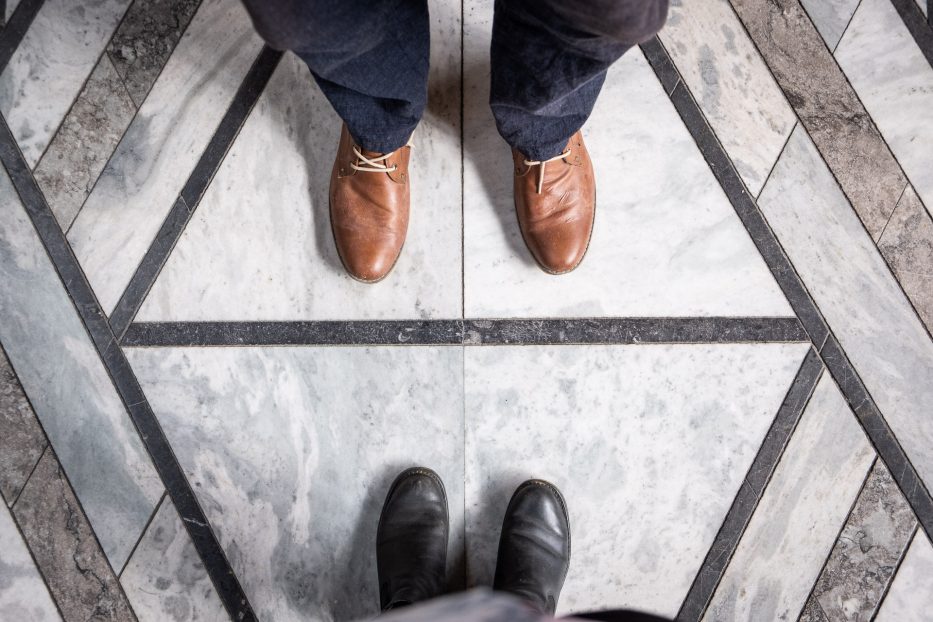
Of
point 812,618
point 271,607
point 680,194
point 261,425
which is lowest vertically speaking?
point 812,618

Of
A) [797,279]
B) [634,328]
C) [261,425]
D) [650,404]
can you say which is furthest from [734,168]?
[261,425]

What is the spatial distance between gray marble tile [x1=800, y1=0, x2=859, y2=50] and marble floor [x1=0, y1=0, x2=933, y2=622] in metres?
0.26

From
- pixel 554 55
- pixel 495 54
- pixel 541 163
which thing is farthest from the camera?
pixel 541 163

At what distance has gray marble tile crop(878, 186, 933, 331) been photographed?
1100mm

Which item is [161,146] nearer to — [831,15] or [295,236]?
[295,236]

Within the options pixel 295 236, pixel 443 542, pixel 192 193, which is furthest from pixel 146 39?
pixel 443 542

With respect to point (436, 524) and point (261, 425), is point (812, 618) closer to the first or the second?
point (436, 524)

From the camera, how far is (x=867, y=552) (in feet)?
3.50

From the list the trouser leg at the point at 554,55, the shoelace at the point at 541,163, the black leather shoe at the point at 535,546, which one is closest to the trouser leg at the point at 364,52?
the trouser leg at the point at 554,55

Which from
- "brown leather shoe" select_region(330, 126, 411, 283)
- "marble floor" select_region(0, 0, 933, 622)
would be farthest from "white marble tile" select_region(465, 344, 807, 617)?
"brown leather shoe" select_region(330, 126, 411, 283)

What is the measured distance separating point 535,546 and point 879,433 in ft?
2.14

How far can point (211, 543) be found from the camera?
1065mm

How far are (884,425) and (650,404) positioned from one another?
1.40ft

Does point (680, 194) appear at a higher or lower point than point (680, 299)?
higher
